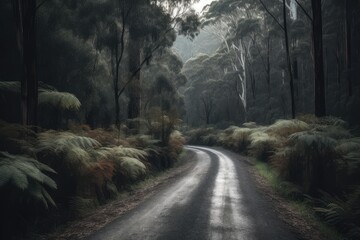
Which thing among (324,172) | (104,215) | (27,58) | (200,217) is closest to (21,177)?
(104,215)

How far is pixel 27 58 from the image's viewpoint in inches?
350

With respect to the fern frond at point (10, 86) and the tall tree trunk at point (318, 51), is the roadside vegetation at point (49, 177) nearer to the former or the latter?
the fern frond at point (10, 86)

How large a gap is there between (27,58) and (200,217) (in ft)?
20.8

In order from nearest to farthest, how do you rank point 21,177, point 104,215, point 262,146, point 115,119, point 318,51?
point 21,177
point 104,215
point 318,51
point 262,146
point 115,119

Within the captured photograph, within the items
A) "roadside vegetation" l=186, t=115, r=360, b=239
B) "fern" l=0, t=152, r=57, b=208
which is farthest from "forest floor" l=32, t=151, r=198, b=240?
"roadside vegetation" l=186, t=115, r=360, b=239

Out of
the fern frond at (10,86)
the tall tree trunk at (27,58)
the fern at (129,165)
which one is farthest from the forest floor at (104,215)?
the fern frond at (10,86)

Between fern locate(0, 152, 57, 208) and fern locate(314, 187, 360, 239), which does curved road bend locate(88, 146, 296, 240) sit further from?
fern locate(0, 152, 57, 208)

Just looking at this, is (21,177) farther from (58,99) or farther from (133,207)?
(58,99)

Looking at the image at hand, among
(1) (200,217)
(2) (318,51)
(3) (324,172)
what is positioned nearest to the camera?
(1) (200,217)

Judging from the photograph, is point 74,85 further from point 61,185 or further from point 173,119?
point 61,185

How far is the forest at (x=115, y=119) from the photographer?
7.39m

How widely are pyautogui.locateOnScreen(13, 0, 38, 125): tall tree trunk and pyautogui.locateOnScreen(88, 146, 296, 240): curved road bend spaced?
12.6 feet

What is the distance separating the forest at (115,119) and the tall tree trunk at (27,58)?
28 mm

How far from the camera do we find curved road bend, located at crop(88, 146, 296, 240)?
6801mm
